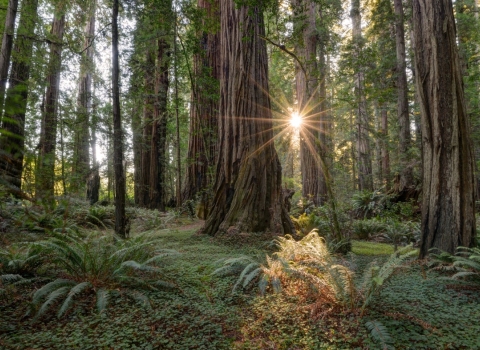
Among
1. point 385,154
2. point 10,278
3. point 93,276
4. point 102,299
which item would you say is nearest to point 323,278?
point 102,299

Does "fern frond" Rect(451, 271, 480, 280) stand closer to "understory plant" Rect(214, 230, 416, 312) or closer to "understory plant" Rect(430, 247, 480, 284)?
"understory plant" Rect(430, 247, 480, 284)

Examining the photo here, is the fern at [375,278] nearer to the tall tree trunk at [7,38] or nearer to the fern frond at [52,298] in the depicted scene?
the fern frond at [52,298]

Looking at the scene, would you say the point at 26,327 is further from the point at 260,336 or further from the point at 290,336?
the point at 290,336

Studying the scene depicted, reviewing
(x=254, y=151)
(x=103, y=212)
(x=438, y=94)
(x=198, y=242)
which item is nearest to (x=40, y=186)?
(x=198, y=242)

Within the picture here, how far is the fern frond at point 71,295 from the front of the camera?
2760mm

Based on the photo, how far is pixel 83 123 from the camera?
6590 millimetres

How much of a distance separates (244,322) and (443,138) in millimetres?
3683

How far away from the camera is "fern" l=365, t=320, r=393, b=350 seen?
2225mm

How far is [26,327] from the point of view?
2.62 m

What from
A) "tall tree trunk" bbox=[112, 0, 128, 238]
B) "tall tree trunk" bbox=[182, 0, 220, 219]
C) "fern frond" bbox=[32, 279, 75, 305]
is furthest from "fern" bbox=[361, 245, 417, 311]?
"tall tree trunk" bbox=[182, 0, 220, 219]

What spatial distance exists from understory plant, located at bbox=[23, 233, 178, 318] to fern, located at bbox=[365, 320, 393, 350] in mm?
1976

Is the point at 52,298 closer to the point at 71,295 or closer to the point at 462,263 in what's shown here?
the point at 71,295

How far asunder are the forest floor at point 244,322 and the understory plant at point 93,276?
4.8 inches

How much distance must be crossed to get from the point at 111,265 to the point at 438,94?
16.1 feet
